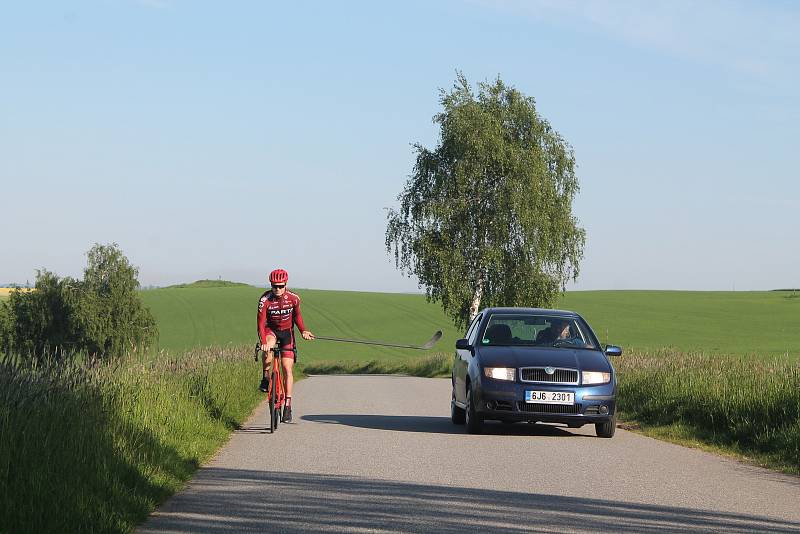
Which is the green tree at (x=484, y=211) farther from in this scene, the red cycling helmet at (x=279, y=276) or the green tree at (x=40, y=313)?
the green tree at (x=40, y=313)

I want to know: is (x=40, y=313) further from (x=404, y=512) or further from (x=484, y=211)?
(x=404, y=512)

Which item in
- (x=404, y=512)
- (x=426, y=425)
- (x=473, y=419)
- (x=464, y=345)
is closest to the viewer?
(x=404, y=512)

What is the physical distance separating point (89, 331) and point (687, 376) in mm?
74051

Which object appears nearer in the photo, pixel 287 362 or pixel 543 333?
pixel 287 362

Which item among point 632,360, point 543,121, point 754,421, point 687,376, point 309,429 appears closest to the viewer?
point 754,421

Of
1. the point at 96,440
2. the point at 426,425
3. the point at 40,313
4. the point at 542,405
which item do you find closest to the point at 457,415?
the point at 426,425

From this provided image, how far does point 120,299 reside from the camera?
291ft

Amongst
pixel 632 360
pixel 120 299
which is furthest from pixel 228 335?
pixel 632 360

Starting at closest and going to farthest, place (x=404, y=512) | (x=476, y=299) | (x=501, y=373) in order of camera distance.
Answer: (x=404, y=512), (x=501, y=373), (x=476, y=299)

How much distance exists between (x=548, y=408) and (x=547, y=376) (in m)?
0.40

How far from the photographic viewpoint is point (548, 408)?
14664 mm

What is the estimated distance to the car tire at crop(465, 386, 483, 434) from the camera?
49.0 feet

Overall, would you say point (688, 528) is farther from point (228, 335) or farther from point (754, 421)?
point (228, 335)

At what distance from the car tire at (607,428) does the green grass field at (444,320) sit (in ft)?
134
